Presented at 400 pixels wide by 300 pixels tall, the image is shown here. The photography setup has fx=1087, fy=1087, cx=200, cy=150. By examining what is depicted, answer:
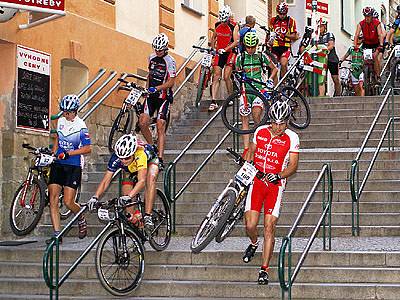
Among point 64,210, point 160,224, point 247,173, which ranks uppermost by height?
point 247,173

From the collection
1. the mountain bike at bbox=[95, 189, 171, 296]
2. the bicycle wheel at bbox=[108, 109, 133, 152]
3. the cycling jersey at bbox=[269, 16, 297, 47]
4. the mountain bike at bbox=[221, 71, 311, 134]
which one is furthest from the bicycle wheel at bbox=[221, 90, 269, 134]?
the mountain bike at bbox=[95, 189, 171, 296]

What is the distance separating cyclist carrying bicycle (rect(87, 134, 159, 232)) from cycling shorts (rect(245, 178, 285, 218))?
1257mm

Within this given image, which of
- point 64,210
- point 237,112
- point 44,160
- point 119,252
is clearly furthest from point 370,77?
point 119,252

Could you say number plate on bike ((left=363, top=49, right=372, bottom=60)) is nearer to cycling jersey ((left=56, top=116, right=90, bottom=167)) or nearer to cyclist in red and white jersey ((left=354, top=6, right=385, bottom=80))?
cyclist in red and white jersey ((left=354, top=6, right=385, bottom=80))

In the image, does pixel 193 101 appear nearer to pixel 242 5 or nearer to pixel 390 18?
pixel 242 5

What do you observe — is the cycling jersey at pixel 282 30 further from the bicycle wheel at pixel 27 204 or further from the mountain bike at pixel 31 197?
the bicycle wheel at pixel 27 204

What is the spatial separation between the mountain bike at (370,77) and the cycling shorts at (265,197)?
11211mm

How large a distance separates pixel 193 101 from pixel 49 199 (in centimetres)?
787

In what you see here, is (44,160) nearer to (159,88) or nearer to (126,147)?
(126,147)

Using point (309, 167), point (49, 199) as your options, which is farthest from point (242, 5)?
point (49, 199)

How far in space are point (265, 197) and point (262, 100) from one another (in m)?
4.71

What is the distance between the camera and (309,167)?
15.8 m

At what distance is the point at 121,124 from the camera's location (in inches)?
674

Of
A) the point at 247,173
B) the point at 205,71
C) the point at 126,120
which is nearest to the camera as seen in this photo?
the point at 247,173
